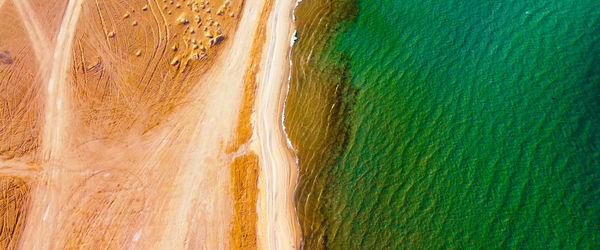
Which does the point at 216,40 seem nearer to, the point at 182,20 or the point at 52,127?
the point at 182,20

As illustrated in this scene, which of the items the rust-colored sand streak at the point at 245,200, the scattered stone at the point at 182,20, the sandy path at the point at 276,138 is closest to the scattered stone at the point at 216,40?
the scattered stone at the point at 182,20

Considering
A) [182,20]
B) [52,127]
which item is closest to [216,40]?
[182,20]

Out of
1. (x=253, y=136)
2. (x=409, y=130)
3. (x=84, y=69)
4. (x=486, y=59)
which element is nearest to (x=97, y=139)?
(x=84, y=69)

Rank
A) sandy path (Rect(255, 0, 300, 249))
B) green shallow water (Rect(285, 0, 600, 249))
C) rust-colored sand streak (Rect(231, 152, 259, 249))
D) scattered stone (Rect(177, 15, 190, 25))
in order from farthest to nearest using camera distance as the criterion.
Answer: scattered stone (Rect(177, 15, 190, 25)) < sandy path (Rect(255, 0, 300, 249)) < rust-colored sand streak (Rect(231, 152, 259, 249)) < green shallow water (Rect(285, 0, 600, 249))

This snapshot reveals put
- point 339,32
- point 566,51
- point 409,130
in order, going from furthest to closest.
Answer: point 339,32
point 566,51
point 409,130

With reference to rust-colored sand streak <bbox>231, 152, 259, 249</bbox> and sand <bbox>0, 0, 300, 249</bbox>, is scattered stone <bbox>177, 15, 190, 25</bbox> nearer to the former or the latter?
sand <bbox>0, 0, 300, 249</bbox>

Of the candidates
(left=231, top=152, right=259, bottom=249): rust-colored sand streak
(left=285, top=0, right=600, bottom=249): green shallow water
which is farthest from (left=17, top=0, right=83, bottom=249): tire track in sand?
(left=285, top=0, right=600, bottom=249): green shallow water

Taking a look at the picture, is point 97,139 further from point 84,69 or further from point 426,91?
point 426,91
